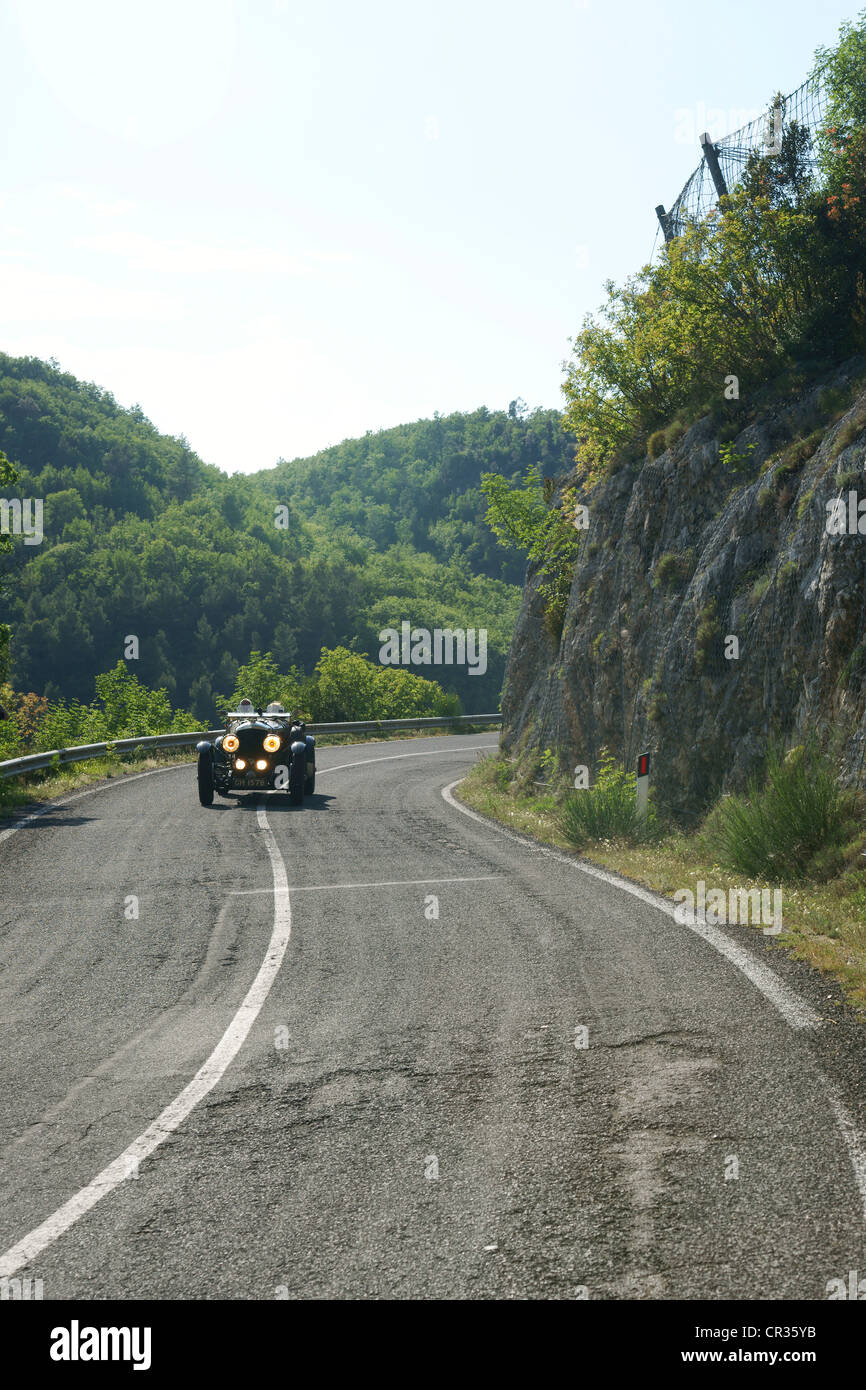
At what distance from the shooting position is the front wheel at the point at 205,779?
17.9m

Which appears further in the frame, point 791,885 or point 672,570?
point 672,570

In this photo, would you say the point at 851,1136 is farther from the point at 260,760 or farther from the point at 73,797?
the point at 73,797

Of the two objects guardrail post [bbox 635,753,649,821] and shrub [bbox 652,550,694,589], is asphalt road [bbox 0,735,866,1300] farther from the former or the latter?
shrub [bbox 652,550,694,589]

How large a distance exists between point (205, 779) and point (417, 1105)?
13.7 meters

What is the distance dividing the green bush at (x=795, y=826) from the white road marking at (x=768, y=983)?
1.09 meters

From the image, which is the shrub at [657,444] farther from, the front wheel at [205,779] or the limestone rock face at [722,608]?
the front wheel at [205,779]

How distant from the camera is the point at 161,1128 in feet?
15.3

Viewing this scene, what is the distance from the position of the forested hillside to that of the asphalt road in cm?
8375

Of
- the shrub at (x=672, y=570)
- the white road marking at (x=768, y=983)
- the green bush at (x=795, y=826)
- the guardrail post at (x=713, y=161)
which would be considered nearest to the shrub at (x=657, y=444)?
the shrub at (x=672, y=570)

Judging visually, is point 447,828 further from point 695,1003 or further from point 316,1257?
point 316,1257

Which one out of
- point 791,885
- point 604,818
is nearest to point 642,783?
point 604,818

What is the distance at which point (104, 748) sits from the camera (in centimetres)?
2473

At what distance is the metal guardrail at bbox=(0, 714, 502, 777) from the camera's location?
65.9 feet

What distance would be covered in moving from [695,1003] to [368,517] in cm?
15816
